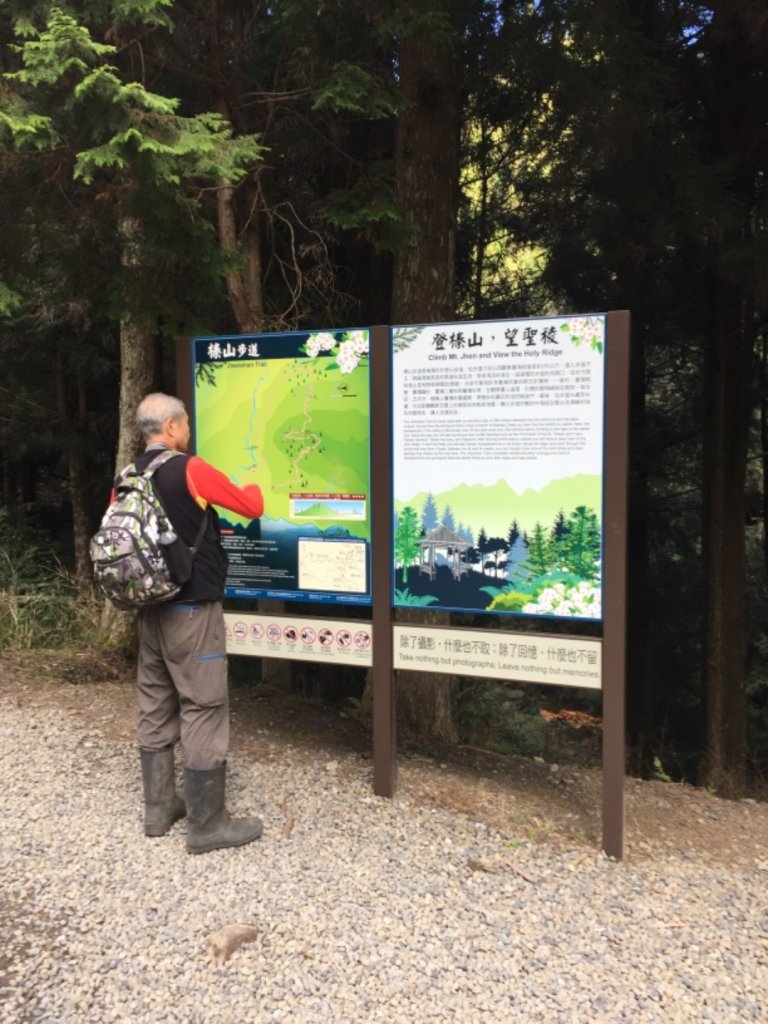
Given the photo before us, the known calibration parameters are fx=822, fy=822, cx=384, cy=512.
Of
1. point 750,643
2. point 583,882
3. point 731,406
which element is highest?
point 731,406

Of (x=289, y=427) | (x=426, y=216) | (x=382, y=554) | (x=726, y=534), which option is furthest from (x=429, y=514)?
(x=726, y=534)

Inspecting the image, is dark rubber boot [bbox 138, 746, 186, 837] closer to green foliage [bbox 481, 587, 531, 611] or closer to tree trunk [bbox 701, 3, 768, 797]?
green foliage [bbox 481, 587, 531, 611]

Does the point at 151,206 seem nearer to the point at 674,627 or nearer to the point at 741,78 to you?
the point at 741,78

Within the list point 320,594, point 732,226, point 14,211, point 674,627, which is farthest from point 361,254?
point 674,627

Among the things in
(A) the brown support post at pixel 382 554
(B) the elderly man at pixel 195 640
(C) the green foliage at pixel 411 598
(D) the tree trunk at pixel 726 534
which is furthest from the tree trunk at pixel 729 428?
(B) the elderly man at pixel 195 640

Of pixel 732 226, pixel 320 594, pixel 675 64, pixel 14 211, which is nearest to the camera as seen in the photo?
pixel 320 594

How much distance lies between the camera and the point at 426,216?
20.3 feet

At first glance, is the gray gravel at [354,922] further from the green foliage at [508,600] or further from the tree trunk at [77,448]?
the tree trunk at [77,448]

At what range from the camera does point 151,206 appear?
4547 millimetres

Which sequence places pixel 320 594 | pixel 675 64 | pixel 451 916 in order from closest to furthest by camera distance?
pixel 451 916 < pixel 320 594 < pixel 675 64

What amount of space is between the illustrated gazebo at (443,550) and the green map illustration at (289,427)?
359 mm

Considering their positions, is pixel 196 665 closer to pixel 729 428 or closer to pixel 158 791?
pixel 158 791

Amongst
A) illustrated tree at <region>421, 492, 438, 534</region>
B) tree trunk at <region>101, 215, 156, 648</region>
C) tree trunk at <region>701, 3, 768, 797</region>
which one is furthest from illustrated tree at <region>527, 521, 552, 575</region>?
tree trunk at <region>701, 3, 768, 797</region>

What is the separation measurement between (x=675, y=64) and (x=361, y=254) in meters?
3.60
